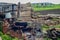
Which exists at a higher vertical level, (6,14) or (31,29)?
(6,14)

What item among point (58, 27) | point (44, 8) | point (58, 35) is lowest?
point (58, 35)

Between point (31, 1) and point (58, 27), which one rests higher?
point (31, 1)

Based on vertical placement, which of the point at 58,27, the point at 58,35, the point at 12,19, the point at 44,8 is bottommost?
the point at 58,35

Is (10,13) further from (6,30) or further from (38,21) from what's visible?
(38,21)

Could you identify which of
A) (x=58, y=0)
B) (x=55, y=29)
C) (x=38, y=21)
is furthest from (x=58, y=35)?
(x=58, y=0)

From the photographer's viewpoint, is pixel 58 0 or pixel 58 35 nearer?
pixel 58 35

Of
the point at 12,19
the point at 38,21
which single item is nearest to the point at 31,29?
the point at 38,21

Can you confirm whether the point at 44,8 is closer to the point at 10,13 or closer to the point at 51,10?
the point at 51,10

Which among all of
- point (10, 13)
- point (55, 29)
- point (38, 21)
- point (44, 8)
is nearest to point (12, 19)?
point (10, 13)
